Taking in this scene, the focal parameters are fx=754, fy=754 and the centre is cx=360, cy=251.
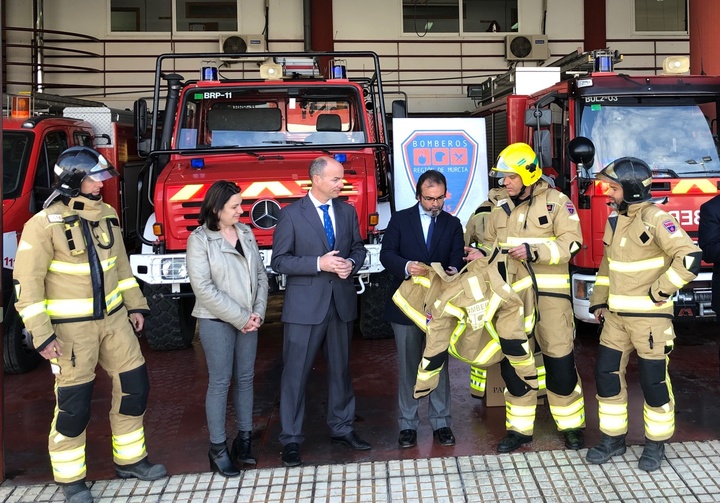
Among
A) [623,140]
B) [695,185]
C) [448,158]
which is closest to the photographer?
[695,185]

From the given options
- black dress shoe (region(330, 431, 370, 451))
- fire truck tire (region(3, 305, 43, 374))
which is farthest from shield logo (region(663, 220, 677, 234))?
fire truck tire (region(3, 305, 43, 374))

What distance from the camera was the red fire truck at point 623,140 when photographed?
19.1ft

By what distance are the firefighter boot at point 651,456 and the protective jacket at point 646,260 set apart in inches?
27.1

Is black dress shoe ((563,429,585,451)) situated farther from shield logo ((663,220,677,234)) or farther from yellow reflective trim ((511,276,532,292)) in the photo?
shield logo ((663,220,677,234))

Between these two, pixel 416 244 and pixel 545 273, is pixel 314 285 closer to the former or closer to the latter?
pixel 416 244

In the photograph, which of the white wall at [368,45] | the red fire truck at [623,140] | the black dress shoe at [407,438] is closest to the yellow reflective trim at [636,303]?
the black dress shoe at [407,438]

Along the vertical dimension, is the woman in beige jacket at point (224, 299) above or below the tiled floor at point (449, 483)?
above

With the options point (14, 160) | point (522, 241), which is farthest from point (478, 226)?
point (14, 160)

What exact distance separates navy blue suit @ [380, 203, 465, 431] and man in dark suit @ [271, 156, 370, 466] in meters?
0.21

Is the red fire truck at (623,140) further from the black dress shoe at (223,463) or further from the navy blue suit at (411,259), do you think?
the black dress shoe at (223,463)

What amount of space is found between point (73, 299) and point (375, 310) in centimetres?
330

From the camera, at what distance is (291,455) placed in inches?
164

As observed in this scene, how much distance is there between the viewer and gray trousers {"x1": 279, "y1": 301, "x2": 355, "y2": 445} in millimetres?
4223

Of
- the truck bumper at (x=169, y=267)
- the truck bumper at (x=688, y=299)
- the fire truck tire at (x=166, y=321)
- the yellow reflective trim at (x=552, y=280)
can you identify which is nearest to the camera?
the yellow reflective trim at (x=552, y=280)
